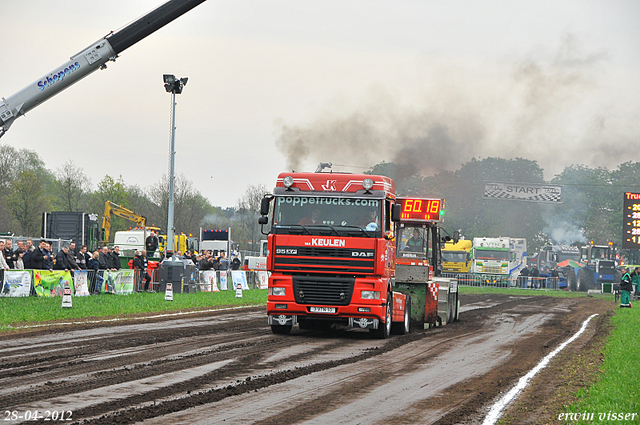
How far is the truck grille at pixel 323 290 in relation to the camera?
15.9 metres

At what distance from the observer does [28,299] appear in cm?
2388

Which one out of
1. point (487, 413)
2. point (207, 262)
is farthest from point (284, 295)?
point (207, 262)

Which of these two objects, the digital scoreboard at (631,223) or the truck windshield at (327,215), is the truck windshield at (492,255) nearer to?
the digital scoreboard at (631,223)

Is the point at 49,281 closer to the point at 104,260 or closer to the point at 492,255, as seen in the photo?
the point at 104,260

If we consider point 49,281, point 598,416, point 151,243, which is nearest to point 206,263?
point 151,243

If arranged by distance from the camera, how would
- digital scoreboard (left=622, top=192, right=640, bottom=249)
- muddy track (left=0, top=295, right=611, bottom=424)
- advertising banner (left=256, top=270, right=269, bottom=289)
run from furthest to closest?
advertising banner (left=256, top=270, right=269, bottom=289) → digital scoreboard (left=622, top=192, right=640, bottom=249) → muddy track (left=0, top=295, right=611, bottom=424)

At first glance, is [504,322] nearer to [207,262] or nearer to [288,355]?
[288,355]

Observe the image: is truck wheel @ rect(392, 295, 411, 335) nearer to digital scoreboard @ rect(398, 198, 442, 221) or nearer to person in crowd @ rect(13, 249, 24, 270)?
digital scoreboard @ rect(398, 198, 442, 221)

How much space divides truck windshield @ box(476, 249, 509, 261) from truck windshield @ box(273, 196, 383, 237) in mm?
49949

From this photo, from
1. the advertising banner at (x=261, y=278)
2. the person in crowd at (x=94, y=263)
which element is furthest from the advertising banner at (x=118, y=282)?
the advertising banner at (x=261, y=278)

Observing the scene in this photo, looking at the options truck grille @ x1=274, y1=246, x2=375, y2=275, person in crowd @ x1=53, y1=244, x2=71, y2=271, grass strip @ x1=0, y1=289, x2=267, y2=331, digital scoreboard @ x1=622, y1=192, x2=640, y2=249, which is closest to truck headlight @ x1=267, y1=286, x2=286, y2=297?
truck grille @ x1=274, y1=246, x2=375, y2=275

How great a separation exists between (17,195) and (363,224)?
48867mm

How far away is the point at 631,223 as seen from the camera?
1563 inches

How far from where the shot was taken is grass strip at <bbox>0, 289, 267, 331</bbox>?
19172 mm
